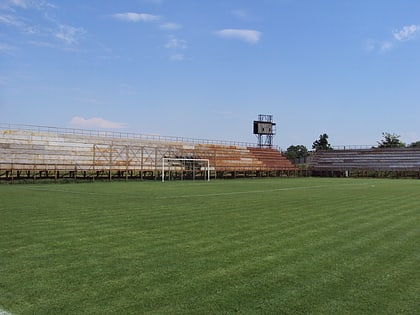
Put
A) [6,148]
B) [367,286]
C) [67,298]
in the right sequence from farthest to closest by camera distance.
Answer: [6,148]
[367,286]
[67,298]

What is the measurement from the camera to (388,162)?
62406 millimetres

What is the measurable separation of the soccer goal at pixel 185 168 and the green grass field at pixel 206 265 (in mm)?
32987

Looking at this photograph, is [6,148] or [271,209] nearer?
[271,209]

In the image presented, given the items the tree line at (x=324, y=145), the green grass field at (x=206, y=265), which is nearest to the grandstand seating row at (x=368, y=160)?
the tree line at (x=324, y=145)

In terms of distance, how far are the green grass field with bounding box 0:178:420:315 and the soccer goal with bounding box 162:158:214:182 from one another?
33.0 metres

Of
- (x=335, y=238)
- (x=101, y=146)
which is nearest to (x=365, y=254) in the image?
(x=335, y=238)

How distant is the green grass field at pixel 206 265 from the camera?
4.29 metres

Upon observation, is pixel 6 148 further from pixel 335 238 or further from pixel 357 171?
pixel 357 171

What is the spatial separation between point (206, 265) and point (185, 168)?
1562 inches

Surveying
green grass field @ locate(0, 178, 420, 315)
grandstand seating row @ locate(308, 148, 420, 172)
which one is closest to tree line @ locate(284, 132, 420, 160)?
grandstand seating row @ locate(308, 148, 420, 172)

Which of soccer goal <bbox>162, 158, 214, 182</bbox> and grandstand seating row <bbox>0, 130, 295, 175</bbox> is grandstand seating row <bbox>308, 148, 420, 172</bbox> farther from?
soccer goal <bbox>162, 158, 214, 182</bbox>

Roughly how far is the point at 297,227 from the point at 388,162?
5849 centimetres

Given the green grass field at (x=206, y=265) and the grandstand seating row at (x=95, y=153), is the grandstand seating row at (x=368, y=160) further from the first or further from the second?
the green grass field at (x=206, y=265)

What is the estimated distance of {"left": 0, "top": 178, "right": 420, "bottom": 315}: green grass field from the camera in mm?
4293
